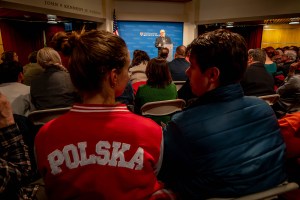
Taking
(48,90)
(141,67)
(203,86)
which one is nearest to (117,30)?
(141,67)

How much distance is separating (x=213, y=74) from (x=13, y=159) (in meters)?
0.91

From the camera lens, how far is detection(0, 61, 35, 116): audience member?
2.27 meters

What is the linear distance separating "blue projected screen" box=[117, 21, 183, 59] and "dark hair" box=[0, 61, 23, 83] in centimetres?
552

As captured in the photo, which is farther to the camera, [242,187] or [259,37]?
[259,37]

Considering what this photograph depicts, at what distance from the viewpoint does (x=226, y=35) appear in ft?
3.14

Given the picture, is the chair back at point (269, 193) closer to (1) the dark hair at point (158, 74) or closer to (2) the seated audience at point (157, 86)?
(2) the seated audience at point (157, 86)

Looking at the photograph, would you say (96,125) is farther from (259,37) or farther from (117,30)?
(259,37)

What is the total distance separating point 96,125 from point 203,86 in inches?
19.7

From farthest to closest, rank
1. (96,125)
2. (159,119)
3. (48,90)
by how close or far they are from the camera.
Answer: (159,119) → (48,90) → (96,125)

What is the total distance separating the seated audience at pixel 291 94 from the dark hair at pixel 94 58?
8.92 ft

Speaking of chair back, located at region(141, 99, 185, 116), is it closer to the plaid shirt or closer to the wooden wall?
the plaid shirt

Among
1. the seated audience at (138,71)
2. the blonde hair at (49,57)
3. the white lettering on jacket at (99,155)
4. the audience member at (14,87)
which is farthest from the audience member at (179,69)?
the white lettering on jacket at (99,155)

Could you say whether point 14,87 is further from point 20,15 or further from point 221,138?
point 20,15

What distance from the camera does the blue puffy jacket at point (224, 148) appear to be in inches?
32.8
